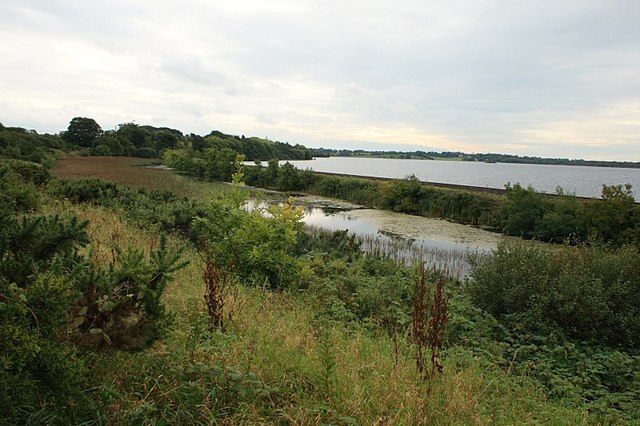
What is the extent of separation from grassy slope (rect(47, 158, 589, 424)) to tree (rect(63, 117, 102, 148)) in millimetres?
78863

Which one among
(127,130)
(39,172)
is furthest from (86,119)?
(39,172)

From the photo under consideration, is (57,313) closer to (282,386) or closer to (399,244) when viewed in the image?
(282,386)

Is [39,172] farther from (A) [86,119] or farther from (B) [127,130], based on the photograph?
(B) [127,130]

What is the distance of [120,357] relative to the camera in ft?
10.0

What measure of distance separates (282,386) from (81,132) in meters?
82.5

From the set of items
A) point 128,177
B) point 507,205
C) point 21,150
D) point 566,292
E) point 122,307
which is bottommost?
point 566,292

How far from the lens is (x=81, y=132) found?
238ft

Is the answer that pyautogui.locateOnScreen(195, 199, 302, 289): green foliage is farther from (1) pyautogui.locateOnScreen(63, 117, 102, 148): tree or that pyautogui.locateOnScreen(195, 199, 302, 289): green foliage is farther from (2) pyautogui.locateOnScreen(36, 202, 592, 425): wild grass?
(1) pyautogui.locateOnScreen(63, 117, 102, 148): tree

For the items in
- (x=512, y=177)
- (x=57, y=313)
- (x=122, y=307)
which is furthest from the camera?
(x=512, y=177)

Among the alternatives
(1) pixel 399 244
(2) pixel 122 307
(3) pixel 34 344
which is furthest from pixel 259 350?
(1) pixel 399 244

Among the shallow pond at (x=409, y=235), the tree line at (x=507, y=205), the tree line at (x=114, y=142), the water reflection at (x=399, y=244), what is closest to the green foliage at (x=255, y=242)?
the water reflection at (x=399, y=244)

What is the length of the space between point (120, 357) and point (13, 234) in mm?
1156

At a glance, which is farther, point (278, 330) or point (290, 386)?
point (278, 330)

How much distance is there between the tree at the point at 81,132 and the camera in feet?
236
